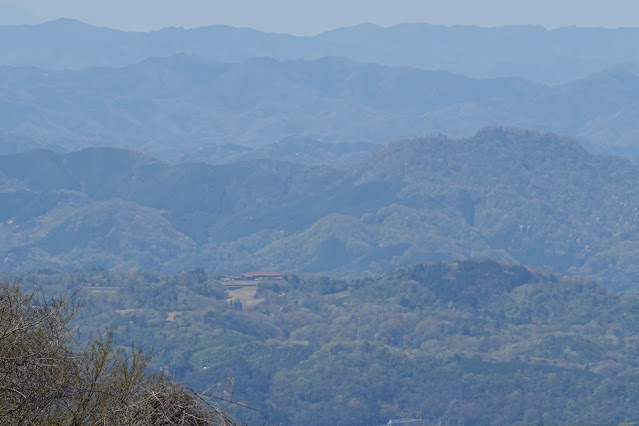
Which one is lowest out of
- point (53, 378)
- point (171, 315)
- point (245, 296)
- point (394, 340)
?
point (245, 296)

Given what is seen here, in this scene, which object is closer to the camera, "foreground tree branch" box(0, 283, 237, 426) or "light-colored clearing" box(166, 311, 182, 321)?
"foreground tree branch" box(0, 283, 237, 426)

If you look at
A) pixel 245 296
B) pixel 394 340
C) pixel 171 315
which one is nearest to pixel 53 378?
pixel 171 315

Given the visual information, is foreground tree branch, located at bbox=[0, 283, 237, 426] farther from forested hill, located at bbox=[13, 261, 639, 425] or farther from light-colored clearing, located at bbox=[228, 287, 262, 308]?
light-colored clearing, located at bbox=[228, 287, 262, 308]

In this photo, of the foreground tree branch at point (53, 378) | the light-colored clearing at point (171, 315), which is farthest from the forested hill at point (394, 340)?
the foreground tree branch at point (53, 378)

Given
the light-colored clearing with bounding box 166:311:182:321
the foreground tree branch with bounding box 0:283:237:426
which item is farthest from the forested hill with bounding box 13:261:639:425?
the foreground tree branch with bounding box 0:283:237:426

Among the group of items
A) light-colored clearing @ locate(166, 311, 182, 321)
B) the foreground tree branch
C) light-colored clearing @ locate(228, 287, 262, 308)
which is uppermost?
the foreground tree branch

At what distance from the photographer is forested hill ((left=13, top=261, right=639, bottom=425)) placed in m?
133

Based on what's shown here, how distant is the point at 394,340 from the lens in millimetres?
165000

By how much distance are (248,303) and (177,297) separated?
10.2 meters

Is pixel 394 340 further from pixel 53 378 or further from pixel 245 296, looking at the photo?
pixel 53 378

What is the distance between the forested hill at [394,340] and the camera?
132750mm

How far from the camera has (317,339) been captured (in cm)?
16162

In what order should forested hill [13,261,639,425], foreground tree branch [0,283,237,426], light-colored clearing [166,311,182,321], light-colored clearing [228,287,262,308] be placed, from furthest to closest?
light-colored clearing [228,287,262,308] < light-colored clearing [166,311,182,321] < forested hill [13,261,639,425] < foreground tree branch [0,283,237,426]

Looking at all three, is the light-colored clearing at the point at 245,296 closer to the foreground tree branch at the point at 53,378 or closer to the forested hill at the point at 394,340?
the forested hill at the point at 394,340
